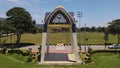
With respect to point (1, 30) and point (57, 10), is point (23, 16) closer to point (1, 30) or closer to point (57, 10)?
point (1, 30)

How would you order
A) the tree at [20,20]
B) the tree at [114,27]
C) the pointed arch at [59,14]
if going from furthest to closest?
the tree at [114,27], the tree at [20,20], the pointed arch at [59,14]

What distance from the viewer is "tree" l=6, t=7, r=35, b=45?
69875mm

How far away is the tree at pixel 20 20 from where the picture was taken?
69875 mm

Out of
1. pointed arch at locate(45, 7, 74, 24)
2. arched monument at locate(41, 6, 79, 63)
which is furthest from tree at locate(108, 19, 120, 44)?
pointed arch at locate(45, 7, 74, 24)

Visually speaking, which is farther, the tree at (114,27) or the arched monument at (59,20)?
the tree at (114,27)

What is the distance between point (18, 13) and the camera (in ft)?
235

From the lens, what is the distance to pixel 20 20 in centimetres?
6969

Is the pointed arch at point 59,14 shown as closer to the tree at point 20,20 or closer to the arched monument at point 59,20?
the arched monument at point 59,20

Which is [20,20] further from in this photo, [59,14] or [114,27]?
[59,14]

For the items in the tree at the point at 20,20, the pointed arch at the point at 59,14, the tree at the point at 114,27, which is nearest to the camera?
the pointed arch at the point at 59,14

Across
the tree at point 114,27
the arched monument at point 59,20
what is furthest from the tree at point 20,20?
the arched monument at point 59,20

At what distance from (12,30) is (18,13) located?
5.95 meters

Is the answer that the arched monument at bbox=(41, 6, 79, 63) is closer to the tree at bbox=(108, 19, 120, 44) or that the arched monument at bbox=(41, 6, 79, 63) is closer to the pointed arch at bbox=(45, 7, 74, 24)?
the pointed arch at bbox=(45, 7, 74, 24)

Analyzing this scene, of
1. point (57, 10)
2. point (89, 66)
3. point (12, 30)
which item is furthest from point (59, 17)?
point (12, 30)
